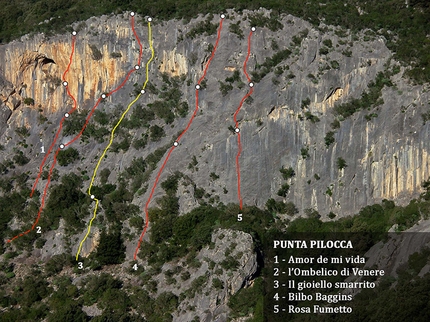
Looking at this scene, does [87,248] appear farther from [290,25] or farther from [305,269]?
[290,25]

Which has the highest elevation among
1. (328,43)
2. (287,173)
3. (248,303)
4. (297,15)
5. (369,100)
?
(297,15)

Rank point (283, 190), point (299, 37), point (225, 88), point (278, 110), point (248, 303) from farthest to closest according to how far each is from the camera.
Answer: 1. point (299, 37)
2. point (225, 88)
3. point (278, 110)
4. point (283, 190)
5. point (248, 303)

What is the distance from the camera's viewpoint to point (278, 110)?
76.8 metres

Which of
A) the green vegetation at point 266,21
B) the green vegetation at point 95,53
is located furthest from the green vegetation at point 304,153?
the green vegetation at point 95,53

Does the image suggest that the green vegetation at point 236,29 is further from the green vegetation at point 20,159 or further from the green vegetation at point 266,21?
the green vegetation at point 20,159

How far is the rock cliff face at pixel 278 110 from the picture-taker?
73.9m

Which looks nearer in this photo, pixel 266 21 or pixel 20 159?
pixel 266 21

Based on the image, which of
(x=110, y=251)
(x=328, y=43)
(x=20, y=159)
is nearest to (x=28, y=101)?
(x=20, y=159)

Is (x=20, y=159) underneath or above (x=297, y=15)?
underneath

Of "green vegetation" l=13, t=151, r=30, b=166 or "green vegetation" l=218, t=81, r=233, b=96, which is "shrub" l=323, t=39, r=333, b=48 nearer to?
"green vegetation" l=218, t=81, r=233, b=96

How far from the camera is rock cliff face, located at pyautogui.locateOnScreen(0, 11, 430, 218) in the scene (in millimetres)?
73875

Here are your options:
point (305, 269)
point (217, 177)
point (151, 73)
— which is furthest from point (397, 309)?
point (151, 73)

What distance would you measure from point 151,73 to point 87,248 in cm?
1924

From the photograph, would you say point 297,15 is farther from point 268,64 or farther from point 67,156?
point 67,156
